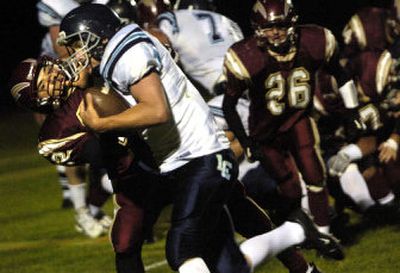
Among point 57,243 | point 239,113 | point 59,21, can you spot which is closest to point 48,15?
point 59,21

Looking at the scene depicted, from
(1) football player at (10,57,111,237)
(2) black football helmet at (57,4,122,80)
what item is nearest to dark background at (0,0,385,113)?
(1) football player at (10,57,111,237)

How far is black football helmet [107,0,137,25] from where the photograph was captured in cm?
593

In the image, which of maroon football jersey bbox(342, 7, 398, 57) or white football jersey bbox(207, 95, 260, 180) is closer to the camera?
white football jersey bbox(207, 95, 260, 180)

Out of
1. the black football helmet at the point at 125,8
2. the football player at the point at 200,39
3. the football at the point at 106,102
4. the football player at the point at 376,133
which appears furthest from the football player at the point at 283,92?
the football at the point at 106,102

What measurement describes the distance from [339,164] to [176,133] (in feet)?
7.47

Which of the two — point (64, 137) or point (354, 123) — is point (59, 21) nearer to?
point (354, 123)

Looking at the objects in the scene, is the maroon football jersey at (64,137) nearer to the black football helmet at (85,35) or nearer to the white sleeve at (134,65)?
the black football helmet at (85,35)

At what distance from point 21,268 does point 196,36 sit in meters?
2.04

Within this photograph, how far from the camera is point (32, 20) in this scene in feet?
59.9

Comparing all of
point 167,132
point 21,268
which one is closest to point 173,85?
point 167,132

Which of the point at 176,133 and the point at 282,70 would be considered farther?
the point at 282,70

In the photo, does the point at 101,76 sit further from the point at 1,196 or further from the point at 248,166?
the point at 1,196

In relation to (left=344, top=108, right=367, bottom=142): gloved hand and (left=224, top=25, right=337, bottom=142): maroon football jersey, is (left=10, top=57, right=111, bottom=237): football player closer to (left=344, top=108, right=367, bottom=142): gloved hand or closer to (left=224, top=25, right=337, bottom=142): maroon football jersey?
(left=224, top=25, right=337, bottom=142): maroon football jersey

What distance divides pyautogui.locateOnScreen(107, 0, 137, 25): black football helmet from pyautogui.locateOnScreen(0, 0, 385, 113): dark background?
29.7 feet
